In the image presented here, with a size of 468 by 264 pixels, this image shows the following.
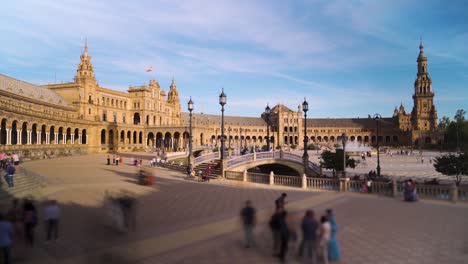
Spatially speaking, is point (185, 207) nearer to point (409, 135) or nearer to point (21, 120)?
point (21, 120)

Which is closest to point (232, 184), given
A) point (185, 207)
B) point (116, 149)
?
point (185, 207)

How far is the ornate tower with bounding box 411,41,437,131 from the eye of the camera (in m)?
141

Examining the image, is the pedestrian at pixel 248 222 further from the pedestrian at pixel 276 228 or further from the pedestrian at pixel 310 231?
the pedestrian at pixel 310 231

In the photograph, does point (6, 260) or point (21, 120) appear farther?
point (21, 120)

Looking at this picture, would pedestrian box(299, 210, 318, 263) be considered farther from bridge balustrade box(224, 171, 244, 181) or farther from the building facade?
the building facade

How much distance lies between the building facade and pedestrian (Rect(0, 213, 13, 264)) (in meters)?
37.1

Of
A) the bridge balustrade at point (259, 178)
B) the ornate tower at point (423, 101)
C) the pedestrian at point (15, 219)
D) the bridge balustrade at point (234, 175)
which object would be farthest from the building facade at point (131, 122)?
the pedestrian at point (15, 219)

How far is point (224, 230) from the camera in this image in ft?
38.3

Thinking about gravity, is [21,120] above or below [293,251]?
above

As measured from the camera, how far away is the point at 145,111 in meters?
93.1

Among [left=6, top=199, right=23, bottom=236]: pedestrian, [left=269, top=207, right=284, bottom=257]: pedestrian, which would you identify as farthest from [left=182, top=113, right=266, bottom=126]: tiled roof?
[left=269, top=207, right=284, bottom=257]: pedestrian

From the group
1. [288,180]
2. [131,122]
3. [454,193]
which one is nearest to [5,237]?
[288,180]

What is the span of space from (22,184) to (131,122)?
77.5 m

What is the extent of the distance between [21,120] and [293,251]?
152ft
